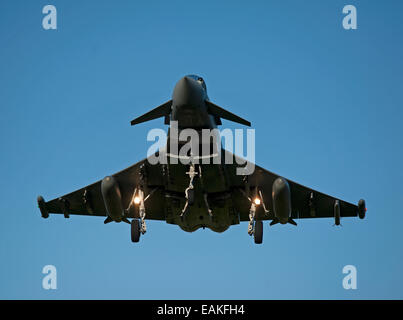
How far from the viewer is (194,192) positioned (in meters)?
22.5

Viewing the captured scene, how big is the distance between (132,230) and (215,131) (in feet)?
17.8

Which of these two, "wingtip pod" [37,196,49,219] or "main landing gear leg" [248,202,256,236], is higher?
"wingtip pod" [37,196,49,219]

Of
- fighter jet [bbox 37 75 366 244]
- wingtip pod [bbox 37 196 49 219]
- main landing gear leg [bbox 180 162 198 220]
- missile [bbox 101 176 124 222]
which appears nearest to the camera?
fighter jet [bbox 37 75 366 244]

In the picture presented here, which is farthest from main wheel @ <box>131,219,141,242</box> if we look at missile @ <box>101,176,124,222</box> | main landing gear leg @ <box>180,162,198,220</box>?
main landing gear leg @ <box>180,162,198,220</box>

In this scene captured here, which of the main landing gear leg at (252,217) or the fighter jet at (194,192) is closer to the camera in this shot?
the fighter jet at (194,192)

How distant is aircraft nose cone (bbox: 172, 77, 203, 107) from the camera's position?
19453 mm

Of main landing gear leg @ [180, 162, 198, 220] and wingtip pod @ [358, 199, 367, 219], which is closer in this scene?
main landing gear leg @ [180, 162, 198, 220]

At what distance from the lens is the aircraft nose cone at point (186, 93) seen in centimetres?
1945

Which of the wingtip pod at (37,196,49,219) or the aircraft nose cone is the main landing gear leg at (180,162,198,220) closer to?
the aircraft nose cone

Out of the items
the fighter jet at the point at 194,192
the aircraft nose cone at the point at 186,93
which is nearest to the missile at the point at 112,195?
the fighter jet at the point at 194,192

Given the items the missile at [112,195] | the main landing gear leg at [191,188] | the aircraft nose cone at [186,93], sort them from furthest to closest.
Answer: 1. the missile at [112,195]
2. the main landing gear leg at [191,188]
3. the aircraft nose cone at [186,93]

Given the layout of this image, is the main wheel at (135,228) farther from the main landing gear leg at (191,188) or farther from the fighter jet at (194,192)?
the main landing gear leg at (191,188)

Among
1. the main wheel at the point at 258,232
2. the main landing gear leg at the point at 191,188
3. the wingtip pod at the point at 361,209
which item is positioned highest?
the main landing gear leg at the point at 191,188
